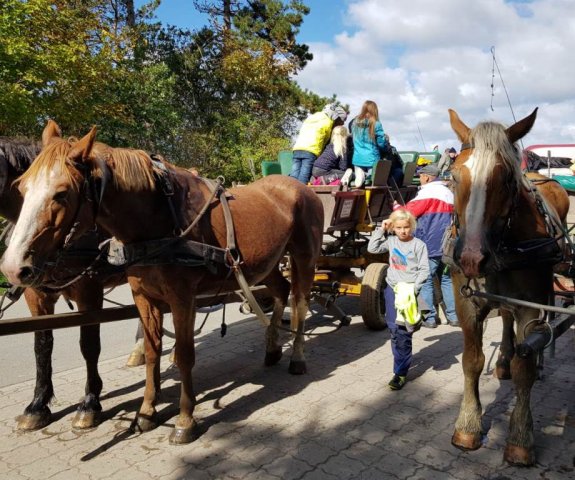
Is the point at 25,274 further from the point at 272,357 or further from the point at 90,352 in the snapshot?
the point at 272,357

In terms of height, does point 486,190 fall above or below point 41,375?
above

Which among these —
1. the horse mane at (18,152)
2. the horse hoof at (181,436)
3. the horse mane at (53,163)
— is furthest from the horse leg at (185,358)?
the horse mane at (18,152)

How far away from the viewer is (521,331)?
10.1 ft

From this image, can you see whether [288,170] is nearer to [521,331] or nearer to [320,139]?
[320,139]

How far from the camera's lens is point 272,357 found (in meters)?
5.09

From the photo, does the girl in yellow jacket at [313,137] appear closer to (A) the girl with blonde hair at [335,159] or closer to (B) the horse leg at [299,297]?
(A) the girl with blonde hair at [335,159]

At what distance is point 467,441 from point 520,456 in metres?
0.34

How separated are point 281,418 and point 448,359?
219 cm

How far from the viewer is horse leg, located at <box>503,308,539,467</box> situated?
3.08m

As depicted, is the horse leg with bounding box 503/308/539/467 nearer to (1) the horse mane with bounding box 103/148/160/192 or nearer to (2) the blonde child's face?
(2) the blonde child's face

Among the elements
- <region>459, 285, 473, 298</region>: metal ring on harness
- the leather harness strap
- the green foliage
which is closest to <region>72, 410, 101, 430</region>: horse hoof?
the leather harness strap

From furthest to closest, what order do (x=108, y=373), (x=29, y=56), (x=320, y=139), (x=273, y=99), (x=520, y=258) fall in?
(x=273, y=99)
(x=29, y=56)
(x=320, y=139)
(x=108, y=373)
(x=520, y=258)

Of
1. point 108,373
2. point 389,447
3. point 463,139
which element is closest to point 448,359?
point 389,447

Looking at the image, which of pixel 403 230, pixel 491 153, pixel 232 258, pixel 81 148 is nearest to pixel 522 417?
pixel 491 153
